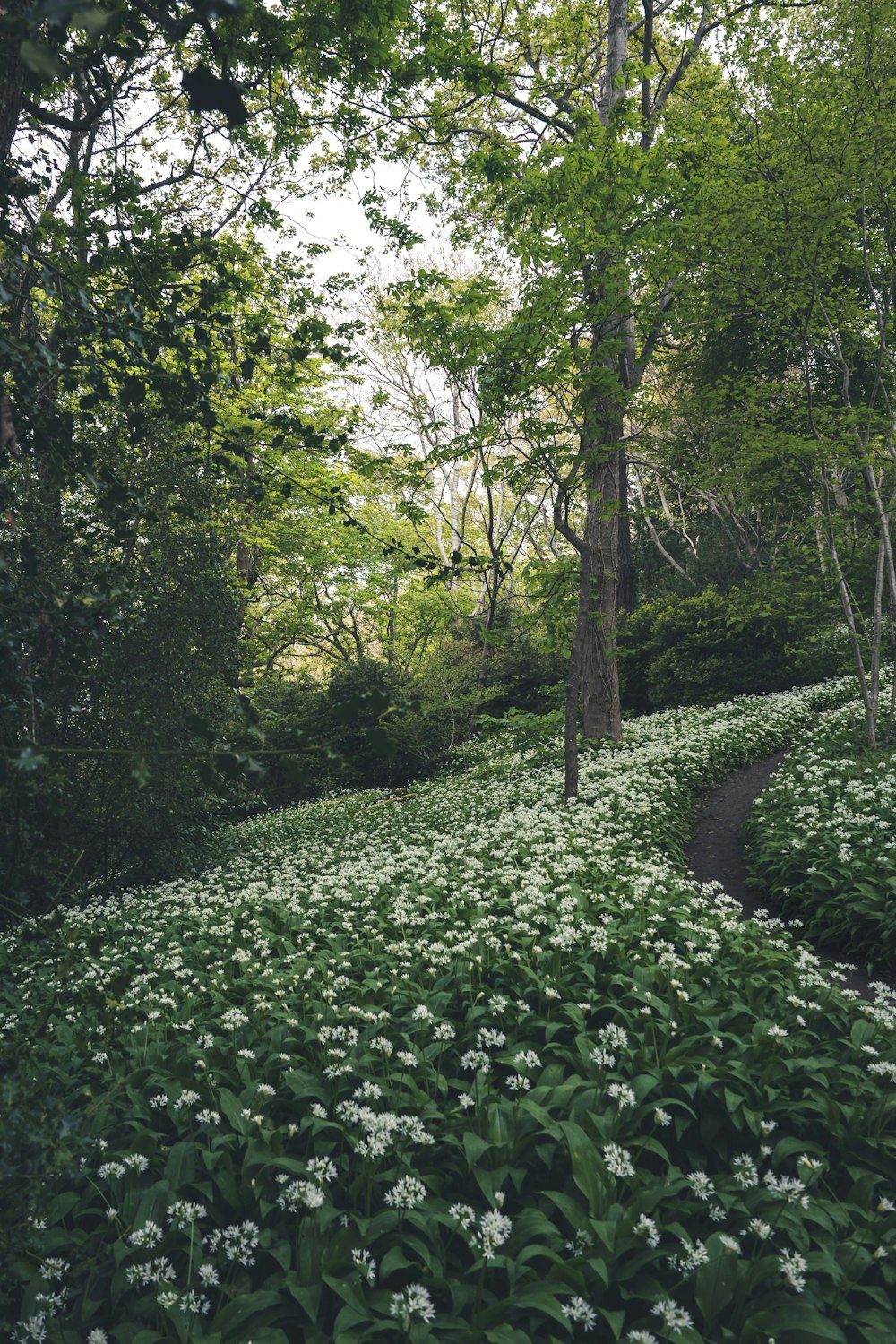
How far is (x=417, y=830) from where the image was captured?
28.4ft

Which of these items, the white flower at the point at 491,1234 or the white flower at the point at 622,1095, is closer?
the white flower at the point at 491,1234

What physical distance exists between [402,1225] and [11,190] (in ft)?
12.1

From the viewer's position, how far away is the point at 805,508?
1789cm

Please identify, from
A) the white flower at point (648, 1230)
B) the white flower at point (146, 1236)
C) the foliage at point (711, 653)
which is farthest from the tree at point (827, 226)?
the white flower at point (146, 1236)

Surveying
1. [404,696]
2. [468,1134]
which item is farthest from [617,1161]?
[404,696]

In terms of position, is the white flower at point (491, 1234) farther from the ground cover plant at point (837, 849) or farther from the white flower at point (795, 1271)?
the ground cover plant at point (837, 849)

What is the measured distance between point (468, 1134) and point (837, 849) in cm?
499

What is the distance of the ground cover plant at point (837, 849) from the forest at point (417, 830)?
0.16 feet

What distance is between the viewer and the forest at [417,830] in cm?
221

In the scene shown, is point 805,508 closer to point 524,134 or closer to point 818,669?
point 818,669

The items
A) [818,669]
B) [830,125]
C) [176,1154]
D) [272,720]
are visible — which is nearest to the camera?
[176,1154]

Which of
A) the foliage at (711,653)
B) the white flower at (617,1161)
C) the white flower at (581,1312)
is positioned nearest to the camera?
the white flower at (581,1312)

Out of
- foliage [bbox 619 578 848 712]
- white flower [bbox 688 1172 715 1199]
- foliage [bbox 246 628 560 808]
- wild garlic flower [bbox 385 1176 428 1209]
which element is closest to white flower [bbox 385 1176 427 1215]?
wild garlic flower [bbox 385 1176 428 1209]

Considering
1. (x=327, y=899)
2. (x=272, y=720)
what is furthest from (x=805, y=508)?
(x=327, y=899)
